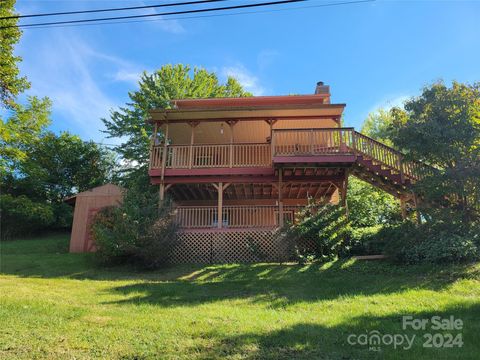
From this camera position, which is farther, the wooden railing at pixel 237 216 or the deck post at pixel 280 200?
the wooden railing at pixel 237 216

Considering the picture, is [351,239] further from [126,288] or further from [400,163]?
[126,288]

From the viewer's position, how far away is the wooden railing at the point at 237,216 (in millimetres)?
14143

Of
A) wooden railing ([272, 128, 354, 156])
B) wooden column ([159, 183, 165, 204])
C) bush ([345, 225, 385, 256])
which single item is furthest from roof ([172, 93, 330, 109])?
bush ([345, 225, 385, 256])

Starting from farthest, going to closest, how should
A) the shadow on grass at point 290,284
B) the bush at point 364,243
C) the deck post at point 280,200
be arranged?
the deck post at point 280,200 → the bush at point 364,243 → the shadow on grass at point 290,284

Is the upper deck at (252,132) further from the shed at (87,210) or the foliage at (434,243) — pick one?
the foliage at (434,243)

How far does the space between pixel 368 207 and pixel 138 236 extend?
42.2 ft

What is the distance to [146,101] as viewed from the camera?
26.2 m

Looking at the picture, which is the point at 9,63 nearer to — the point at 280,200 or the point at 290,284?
the point at 280,200

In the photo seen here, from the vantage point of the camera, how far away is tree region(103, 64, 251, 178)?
24891 millimetres

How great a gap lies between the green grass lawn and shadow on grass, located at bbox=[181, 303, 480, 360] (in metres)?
0.01

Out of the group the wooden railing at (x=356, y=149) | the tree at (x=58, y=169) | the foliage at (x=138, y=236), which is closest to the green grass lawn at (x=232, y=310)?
the foliage at (x=138, y=236)

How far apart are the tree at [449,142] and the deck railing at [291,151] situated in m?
1.45

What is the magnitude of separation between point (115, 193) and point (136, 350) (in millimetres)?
13815

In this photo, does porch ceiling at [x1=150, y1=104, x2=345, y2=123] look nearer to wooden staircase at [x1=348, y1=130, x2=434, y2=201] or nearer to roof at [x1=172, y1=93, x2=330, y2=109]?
roof at [x1=172, y1=93, x2=330, y2=109]
